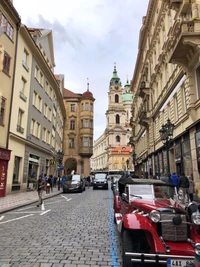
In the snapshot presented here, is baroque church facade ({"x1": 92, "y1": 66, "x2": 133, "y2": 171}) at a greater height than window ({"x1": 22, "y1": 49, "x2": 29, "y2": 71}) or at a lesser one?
greater

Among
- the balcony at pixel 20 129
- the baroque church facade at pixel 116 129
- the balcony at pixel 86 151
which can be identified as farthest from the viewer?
the baroque church facade at pixel 116 129

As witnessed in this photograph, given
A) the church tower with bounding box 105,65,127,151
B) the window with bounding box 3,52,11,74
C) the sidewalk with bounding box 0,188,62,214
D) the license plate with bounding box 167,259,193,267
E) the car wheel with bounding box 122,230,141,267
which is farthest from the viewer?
the church tower with bounding box 105,65,127,151

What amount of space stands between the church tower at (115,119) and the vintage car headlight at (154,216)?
10572 cm

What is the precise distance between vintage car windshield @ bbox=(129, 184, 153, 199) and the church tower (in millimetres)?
104087

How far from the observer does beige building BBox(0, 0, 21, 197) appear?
58.4ft

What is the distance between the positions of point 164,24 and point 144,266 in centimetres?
2440

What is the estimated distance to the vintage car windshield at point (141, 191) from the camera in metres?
5.89

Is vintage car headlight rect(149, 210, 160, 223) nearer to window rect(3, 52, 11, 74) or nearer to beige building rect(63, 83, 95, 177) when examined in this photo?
window rect(3, 52, 11, 74)

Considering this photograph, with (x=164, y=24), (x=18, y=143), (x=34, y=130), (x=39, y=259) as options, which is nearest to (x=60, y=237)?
(x=39, y=259)

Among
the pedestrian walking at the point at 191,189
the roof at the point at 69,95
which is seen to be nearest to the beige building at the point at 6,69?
the pedestrian walking at the point at 191,189

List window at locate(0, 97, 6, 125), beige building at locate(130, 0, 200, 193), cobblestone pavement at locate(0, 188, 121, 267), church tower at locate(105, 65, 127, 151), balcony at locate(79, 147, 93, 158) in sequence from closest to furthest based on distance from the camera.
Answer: cobblestone pavement at locate(0, 188, 121, 267) → beige building at locate(130, 0, 200, 193) → window at locate(0, 97, 6, 125) → balcony at locate(79, 147, 93, 158) → church tower at locate(105, 65, 127, 151)

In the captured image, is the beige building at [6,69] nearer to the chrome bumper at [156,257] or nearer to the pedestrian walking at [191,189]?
the pedestrian walking at [191,189]

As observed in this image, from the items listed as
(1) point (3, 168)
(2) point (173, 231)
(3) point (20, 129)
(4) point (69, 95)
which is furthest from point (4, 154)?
(4) point (69, 95)

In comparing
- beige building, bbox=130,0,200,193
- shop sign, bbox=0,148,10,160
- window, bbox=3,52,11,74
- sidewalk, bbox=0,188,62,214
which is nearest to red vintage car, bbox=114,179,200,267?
sidewalk, bbox=0,188,62,214
